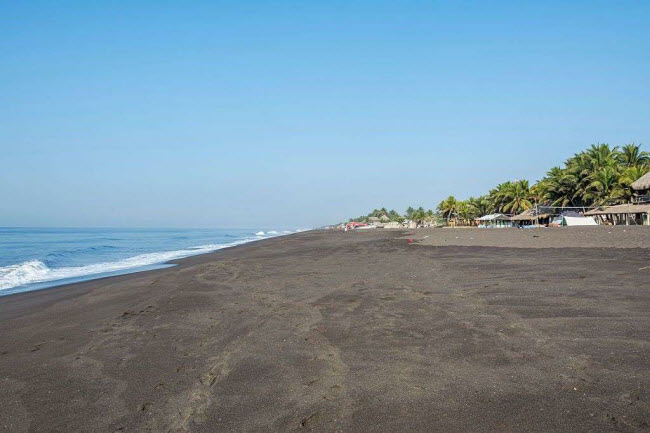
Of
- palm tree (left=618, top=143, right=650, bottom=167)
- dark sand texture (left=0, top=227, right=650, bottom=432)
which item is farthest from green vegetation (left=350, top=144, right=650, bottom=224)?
dark sand texture (left=0, top=227, right=650, bottom=432)

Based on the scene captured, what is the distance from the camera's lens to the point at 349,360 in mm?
5262

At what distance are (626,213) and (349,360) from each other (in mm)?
45180

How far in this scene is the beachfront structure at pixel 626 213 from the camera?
36.7 m

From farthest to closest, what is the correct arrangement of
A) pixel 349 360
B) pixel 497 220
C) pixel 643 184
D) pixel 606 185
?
1. pixel 497 220
2. pixel 606 185
3. pixel 643 184
4. pixel 349 360

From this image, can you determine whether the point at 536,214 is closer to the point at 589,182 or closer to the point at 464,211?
the point at 589,182

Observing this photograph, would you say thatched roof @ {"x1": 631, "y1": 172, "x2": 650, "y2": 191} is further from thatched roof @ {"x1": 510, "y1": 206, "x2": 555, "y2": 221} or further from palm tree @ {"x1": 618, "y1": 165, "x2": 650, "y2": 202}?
thatched roof @ {"x1": 510, "y1": 206, "x2": 555, "y2": 221}

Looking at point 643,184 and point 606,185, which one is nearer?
point 643,184

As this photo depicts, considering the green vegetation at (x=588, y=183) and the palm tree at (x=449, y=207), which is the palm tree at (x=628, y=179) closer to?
the green vegetation at (x=588, y=183)

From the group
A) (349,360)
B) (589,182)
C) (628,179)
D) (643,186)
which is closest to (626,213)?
(643,186)

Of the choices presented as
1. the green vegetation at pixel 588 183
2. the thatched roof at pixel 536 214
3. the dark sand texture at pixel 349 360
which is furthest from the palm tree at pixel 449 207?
the dark sand texture at pixel 349 360

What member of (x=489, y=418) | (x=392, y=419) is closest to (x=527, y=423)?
(x=489, y=418)

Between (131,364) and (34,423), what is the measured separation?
1.62 meters

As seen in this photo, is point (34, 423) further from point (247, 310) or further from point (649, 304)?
point (649, 304)

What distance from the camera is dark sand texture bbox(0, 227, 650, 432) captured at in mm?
3801
